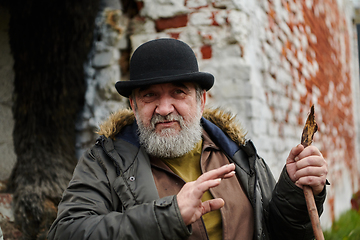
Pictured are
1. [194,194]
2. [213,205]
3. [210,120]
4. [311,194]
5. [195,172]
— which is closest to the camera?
[194,194]

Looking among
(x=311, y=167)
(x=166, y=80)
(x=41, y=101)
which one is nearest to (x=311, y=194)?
(x=311, y=167)

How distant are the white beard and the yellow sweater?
0.05m

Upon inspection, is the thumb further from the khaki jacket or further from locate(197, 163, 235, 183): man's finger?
locate(197, 163, 235, 183): man's finger

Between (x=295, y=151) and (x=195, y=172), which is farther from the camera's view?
(x=195, y=172)

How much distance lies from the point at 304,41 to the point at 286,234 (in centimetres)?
298

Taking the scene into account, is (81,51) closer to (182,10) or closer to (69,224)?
(182,10)

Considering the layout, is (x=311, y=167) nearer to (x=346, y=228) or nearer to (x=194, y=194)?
(x=194, y=194)

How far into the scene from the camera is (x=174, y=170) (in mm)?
1553

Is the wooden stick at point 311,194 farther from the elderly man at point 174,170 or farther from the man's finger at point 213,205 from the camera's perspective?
the man's finger at point 213,205

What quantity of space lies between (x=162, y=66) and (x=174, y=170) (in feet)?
1.65

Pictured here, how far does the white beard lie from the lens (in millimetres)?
1521

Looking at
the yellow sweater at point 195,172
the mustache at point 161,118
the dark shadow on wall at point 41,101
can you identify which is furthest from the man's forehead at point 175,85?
the dark shadow on wall at point 41,101

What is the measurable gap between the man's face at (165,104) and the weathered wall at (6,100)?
4.36ft

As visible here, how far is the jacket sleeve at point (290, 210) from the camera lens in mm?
1457
